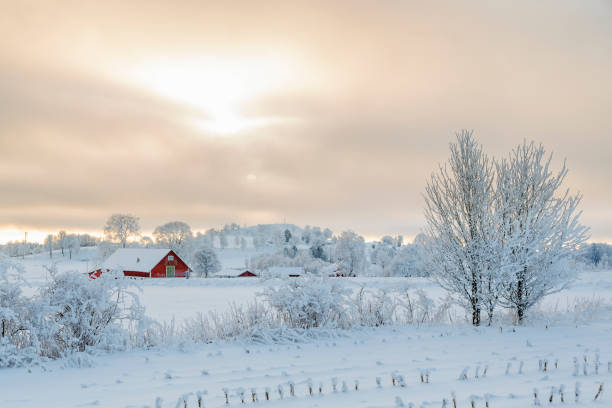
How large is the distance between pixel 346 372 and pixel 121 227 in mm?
66893

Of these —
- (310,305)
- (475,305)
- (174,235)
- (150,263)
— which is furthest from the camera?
(174,235)

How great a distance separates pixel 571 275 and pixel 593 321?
1605 mm

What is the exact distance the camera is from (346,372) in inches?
247

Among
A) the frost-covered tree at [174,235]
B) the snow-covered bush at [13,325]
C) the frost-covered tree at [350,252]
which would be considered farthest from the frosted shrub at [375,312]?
the frost-covered tree at [350,252]

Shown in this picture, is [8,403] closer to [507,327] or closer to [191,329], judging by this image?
[191,329]

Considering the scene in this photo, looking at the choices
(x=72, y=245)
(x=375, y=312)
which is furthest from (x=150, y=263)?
(x=72, y=245)

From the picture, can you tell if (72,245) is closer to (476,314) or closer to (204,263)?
(204,263)

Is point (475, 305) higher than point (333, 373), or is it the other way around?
point (475, 305)

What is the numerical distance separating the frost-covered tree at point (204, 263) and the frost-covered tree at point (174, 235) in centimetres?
801

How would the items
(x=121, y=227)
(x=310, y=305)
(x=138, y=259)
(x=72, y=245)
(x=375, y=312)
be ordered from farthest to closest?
1. (x=72, y=245)
2. (x=121, y=227)
3. (x=138, y=259)
4. (x=375, y=312)
5. (x=310, y=305)

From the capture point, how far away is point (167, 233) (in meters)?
70.3

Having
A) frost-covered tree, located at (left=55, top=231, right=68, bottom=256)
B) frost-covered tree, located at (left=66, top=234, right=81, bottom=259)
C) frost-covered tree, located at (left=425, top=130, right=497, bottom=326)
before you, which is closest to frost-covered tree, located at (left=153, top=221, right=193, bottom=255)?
frost-covered tree, located at (left=425, top=130, right=497, bottom=326)

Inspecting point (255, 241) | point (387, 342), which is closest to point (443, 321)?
point (387, 342)

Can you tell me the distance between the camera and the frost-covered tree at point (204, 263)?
202 feet
